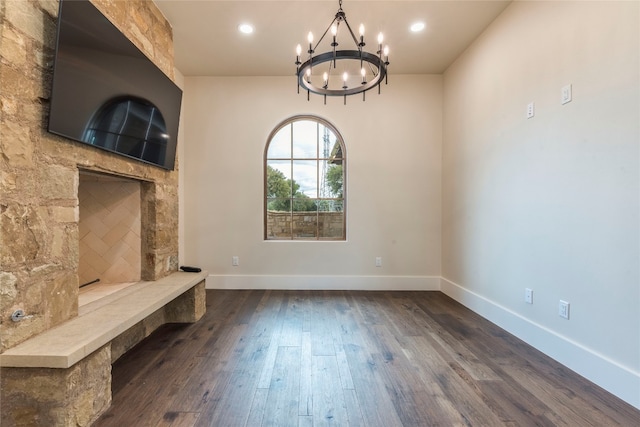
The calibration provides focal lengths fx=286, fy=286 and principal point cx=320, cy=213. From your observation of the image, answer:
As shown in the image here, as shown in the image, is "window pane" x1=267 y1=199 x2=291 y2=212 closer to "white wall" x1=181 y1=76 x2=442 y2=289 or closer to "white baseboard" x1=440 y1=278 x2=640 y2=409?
"white wall" x1=181 y1=76 x2=442 y2=289

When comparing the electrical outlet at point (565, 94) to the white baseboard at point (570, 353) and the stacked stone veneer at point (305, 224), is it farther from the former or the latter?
the stacked stone veneer at point (305, 224)

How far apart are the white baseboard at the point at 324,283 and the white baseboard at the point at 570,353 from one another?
95 cm

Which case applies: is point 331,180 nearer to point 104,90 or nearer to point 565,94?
point 565,94

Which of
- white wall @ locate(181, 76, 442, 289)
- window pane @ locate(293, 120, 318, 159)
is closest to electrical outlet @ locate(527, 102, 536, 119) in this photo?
white wall @ locate(181, 76, 442, 289)

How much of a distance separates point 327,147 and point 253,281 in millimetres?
2118

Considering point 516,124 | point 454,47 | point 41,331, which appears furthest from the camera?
point 454,47

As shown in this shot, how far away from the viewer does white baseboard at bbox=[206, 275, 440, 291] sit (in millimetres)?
3902

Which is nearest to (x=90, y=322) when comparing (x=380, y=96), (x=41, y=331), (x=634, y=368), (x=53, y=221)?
(x=41, y=331)

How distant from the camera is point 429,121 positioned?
393 centimetres

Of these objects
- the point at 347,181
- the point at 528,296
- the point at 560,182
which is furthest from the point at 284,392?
the point at 347,181

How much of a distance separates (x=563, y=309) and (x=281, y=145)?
3437 millimetres

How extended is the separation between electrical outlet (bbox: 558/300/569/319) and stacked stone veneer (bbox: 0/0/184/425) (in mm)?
2917

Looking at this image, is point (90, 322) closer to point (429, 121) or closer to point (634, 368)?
point (634, 368)

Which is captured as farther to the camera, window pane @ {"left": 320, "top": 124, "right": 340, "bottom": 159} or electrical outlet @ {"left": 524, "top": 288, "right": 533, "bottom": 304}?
window pane @ {"left": 320, "top": 124, "right": 340, "bottom": 159}
